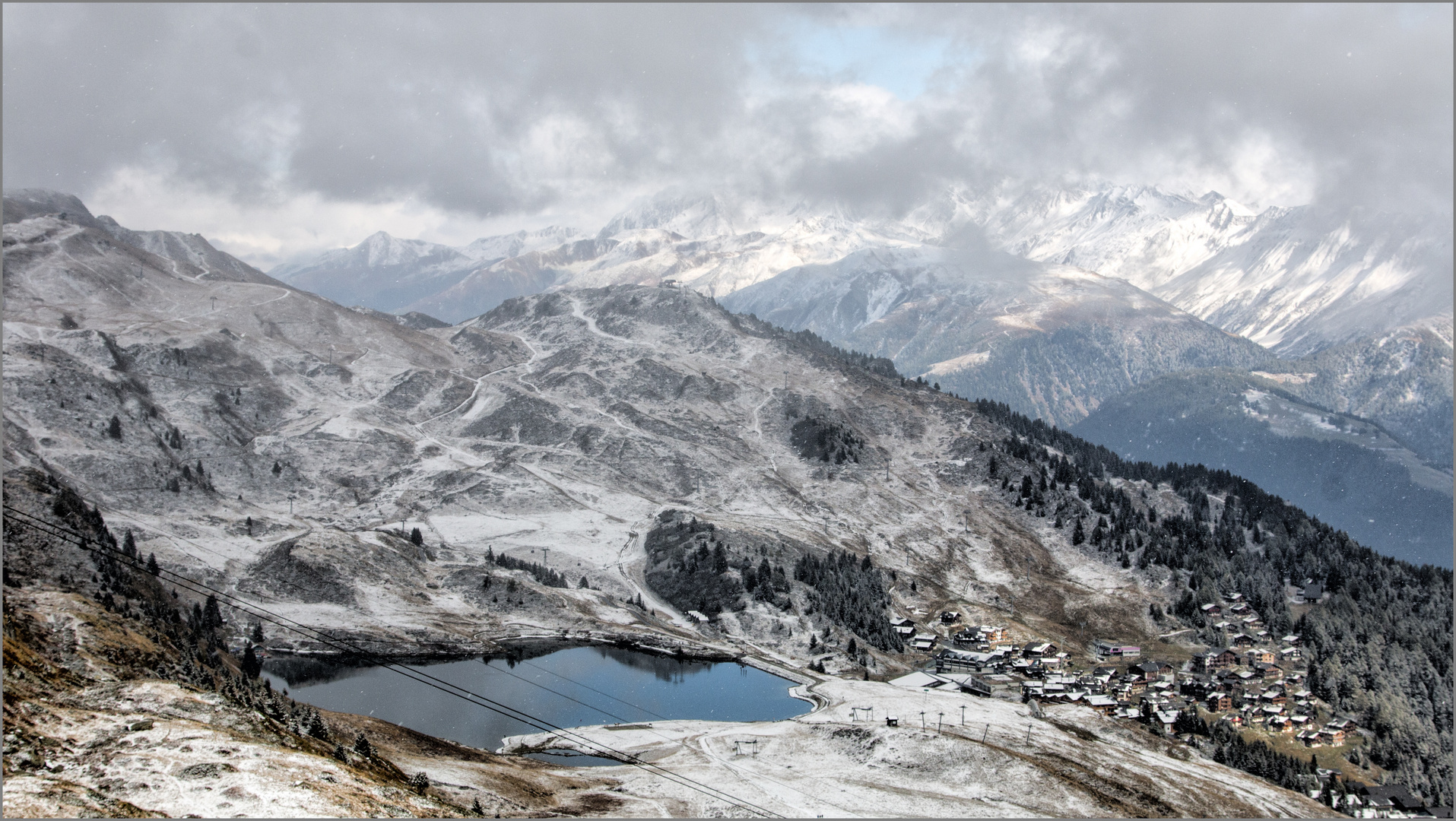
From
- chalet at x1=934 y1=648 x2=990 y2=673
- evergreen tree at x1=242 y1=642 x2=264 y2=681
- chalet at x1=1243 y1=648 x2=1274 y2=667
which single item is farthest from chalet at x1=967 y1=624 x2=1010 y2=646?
evergreen tree at x1=242 y1=642 x2=264 y2=681

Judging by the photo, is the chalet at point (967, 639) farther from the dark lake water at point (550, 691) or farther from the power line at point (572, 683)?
the power line at point (572, 683)

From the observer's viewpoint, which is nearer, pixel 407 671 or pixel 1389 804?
pixel 407 671

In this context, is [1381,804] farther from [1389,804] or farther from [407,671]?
[407,671]

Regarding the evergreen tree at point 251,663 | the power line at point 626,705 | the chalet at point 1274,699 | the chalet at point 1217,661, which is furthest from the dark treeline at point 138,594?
the chalet at point 1217,661

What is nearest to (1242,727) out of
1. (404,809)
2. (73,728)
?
(404,809)

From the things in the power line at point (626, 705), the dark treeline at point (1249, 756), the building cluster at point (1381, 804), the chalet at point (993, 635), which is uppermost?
the chalet at point (993, 635)

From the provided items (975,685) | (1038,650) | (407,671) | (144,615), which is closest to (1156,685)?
(1038,650)
